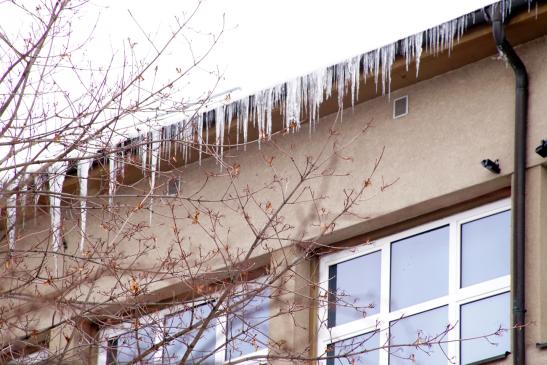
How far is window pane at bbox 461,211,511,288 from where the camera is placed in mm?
10430

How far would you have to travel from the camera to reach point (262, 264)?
1188cm

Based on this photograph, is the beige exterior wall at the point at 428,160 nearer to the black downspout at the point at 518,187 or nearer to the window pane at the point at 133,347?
the black downspout at the point at 518,187

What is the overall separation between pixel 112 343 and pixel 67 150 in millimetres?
3062

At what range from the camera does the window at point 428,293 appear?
10.3 m

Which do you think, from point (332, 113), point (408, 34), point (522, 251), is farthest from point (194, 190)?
point (522, 251)

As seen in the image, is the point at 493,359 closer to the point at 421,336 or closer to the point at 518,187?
the point at 421,336

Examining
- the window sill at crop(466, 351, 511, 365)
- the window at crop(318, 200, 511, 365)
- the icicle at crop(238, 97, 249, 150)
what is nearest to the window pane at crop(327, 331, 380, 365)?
the window at crop(318, 200, 511, 365)

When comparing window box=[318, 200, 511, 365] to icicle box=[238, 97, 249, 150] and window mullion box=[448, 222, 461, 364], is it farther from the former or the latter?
icicle box=[238, 97, 249, 150]

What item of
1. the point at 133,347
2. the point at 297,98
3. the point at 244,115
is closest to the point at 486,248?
the point at 297,98

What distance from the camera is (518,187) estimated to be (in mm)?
10156

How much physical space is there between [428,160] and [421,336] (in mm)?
1330

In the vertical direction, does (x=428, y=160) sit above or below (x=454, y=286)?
above

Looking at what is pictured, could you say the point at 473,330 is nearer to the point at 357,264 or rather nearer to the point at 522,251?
the point at 522,251

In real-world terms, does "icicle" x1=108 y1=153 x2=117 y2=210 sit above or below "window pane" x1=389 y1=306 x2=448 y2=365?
above
